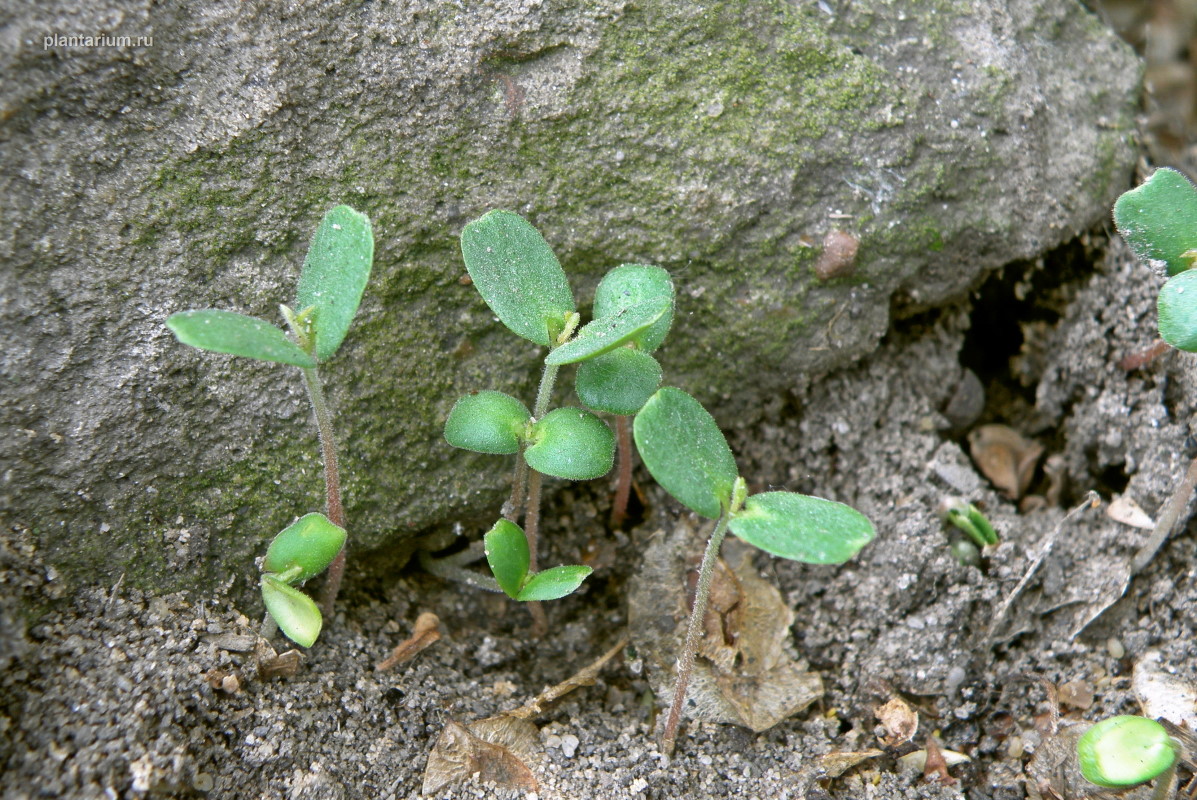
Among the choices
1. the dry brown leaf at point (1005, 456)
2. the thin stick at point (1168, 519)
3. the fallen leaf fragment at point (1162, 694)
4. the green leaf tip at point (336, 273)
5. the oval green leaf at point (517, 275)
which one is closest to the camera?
the green leaf tip at point (336, 273)

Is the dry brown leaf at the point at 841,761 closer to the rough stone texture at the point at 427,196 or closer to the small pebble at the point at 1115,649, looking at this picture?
the small pebble at the point at 1115,649

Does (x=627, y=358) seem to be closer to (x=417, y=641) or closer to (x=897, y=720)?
(x=417, y=641)

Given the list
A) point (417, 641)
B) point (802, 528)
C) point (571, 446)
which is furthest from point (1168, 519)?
point (417, 641)

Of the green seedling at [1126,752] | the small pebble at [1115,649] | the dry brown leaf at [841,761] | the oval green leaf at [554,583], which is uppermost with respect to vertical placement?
the oval green leaf at [554,583]

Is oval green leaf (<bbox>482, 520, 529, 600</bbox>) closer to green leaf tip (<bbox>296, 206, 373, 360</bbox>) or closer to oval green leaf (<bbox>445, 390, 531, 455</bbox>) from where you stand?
oval green leaf (<bbox>445, 390, 531, 455</bbox>)

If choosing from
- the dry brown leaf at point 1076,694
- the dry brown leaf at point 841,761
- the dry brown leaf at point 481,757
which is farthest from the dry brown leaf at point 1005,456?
the dry brown leaf at point 481,757

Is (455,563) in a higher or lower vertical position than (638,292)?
lower
